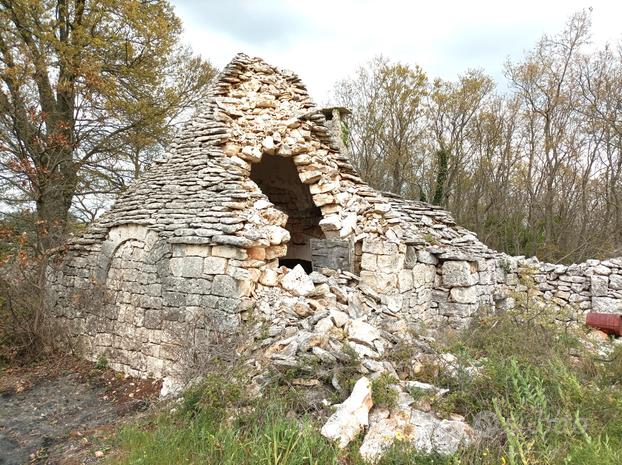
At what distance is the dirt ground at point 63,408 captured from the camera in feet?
12.5

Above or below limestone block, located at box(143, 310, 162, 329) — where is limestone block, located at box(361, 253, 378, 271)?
above

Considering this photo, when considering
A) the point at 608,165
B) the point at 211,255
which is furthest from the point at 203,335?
the point at 608,165

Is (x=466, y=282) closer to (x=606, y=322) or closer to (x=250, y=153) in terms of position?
(x=606, y=322)

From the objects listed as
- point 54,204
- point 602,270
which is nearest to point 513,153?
point 602,270

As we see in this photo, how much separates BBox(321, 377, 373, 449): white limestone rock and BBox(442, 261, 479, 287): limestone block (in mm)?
4012

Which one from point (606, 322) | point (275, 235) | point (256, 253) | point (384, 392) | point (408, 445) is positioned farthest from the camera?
point (606, 322)

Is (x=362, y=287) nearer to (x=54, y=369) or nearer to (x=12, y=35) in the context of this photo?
(x=54, y=369)

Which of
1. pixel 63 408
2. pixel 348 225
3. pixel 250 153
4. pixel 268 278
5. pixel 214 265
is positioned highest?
pixel 250 153

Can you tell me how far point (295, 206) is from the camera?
426 inches

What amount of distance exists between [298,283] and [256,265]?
0.67 meters

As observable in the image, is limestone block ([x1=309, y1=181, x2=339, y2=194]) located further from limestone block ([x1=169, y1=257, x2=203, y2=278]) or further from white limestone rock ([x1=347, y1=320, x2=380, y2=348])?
white limestone rock ([x1=347, y1=320, x2=380, y2=348])

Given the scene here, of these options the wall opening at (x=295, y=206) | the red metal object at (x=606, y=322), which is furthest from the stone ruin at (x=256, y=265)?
the wall opening at (x=295, y=206)

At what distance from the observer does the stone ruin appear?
4.72 metres

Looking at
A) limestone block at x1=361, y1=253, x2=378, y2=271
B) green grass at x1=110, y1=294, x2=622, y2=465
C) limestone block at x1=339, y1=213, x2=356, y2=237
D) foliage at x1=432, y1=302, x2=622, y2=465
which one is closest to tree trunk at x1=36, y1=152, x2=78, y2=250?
green grass at x1=110, y1=294, x2=622, y2=465
